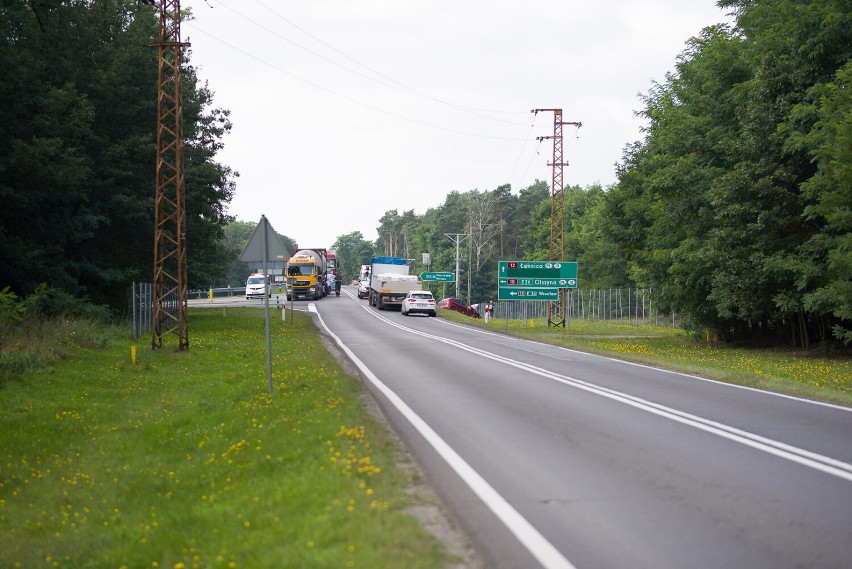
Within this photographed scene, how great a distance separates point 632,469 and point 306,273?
197 ft

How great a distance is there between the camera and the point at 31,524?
→ 27.5ft

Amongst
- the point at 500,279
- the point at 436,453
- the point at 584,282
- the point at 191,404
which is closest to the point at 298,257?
the point at 500,279

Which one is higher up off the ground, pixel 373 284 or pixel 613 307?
pixel 373 284

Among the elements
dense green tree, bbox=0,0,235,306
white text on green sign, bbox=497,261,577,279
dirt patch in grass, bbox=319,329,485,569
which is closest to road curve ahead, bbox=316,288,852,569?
dirt patch in grass, bbox=319,329,485,569

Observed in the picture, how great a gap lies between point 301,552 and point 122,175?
33111 mm

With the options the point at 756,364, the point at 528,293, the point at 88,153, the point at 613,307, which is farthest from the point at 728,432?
the point at 613,307

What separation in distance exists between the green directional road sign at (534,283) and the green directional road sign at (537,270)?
15cm

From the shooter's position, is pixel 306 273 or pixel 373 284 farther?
pixel 306 273

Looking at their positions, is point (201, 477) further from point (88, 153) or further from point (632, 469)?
point (88, 153)

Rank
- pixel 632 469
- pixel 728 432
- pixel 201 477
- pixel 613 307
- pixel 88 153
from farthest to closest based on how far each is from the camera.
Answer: pixel 613 307 → pixel 88 153 → pixel 728 432 → pixel 201 477 → pixel 632 469

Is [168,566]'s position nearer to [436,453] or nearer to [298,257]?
[436,453]

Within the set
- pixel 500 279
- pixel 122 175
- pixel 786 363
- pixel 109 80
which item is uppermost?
pixel 109 80

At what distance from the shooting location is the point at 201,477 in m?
9.05

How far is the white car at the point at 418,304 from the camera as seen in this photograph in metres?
53.2
